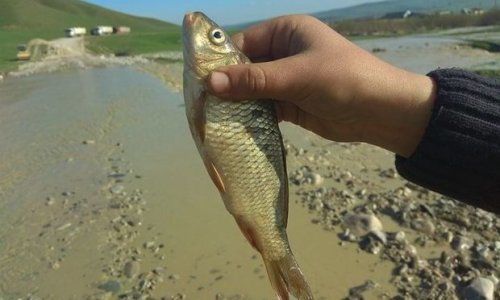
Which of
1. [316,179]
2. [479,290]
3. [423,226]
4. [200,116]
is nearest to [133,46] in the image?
[316,179]

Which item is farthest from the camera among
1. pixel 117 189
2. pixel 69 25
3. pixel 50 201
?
pixel 69 25

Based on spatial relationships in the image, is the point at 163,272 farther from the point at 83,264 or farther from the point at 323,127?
the point at 323,127

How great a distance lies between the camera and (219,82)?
2914mm

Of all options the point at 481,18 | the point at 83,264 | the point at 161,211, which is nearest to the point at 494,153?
the point at 83,264

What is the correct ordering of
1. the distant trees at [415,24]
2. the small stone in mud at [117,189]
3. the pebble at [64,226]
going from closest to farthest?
the pebble at [64,226]
the small stone in mud at [117,189]
the distant trees at [415,24]

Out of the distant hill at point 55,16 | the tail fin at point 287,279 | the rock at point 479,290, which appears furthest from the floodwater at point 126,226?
the distant hill at point 55,16

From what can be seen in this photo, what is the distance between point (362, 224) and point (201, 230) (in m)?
2.19

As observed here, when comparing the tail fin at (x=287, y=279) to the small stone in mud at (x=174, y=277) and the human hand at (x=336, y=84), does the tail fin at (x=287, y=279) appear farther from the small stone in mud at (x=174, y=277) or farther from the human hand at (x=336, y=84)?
the small stone in mud at (x=174, y=277)

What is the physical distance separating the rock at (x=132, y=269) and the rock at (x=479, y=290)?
358 centimetres

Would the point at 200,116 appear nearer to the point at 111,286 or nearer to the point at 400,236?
the point at 111,286

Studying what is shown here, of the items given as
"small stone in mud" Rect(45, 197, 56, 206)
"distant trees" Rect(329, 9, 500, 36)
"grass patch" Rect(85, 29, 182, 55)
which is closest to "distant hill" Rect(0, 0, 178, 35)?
"grass patch" Rect(85, 29, 182, 55)

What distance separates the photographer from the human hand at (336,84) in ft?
9.94

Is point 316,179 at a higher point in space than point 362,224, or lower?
lower

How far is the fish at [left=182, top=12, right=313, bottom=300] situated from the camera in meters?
3.02
